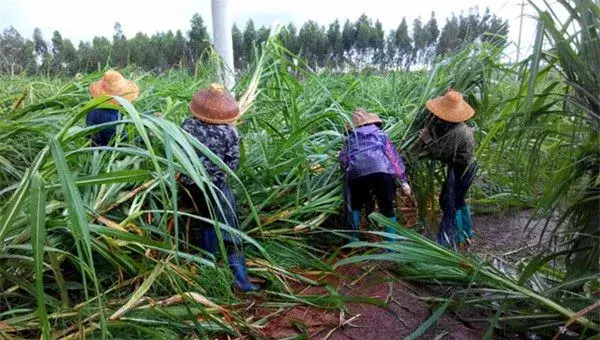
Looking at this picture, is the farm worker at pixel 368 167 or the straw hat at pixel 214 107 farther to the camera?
the farm worker at pixel 368 167

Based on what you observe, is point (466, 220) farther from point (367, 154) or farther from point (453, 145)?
point (367, 154)

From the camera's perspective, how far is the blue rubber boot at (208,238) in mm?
2570

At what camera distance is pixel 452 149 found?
318cm

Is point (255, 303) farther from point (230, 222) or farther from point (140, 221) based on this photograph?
point (140, 221)

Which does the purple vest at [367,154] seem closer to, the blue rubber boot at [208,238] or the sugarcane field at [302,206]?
the sugarcane field at [302,206]

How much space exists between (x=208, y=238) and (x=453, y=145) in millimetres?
1669

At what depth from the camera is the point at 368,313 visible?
2.36m

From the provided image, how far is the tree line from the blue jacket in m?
1.36

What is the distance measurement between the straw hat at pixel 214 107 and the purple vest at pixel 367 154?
77 centimetres

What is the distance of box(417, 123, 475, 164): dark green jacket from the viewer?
311cm

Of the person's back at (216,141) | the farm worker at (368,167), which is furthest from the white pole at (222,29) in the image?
the person's back at (216,141)

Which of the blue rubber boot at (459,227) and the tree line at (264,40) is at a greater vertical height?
the tree line at (264,40)

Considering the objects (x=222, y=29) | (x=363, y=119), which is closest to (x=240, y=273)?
(x=363, y=119)

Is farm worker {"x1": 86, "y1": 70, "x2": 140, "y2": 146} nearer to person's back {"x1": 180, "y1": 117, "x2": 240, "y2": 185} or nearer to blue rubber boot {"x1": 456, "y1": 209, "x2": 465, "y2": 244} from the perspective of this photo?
person's back {"x1": 180, "y1": 117, "x2": 240, "y2": 185}
